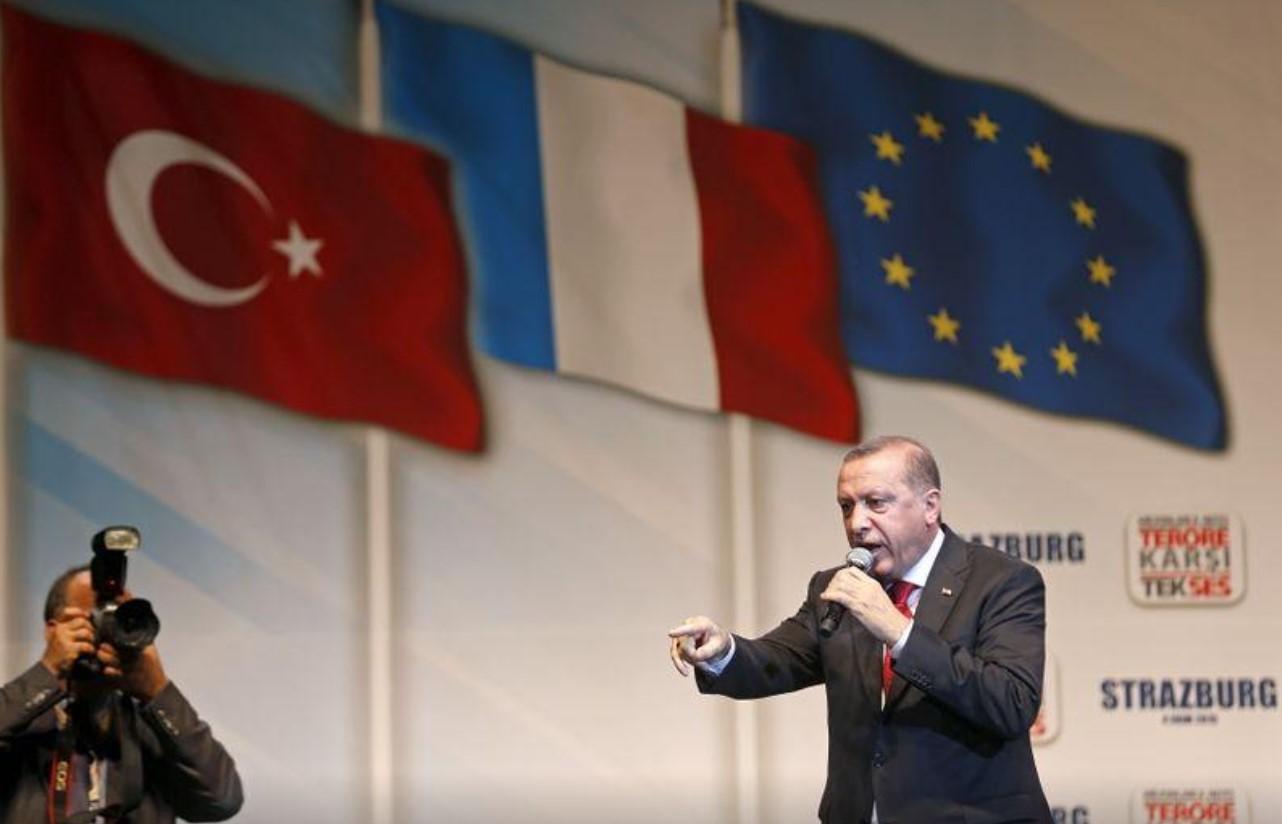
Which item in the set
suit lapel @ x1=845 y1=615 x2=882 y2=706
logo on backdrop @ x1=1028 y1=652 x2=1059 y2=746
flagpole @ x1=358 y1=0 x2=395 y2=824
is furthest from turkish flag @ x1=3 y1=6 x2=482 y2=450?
suit lapel @ x1=845 y1=615 x2=882 y2=706

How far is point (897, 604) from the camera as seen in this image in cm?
325

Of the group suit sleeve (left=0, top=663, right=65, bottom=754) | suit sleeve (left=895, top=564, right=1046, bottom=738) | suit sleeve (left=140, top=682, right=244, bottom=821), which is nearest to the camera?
suit sleeve (left=895, top=564, right=1046, bottom=738)

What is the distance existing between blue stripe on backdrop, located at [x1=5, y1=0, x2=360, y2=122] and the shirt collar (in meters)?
3.01

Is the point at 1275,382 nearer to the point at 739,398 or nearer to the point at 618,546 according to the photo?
the point at 739,398

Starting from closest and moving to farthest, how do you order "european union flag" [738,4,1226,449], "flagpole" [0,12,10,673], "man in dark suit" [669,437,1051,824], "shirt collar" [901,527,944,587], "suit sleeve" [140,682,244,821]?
"man in dark suit" [669,437,1051,824] < "shirt collar" [901,527,944,587] < "suit sleeve" [140,682,244,821] < "flagpole" [0,12,10,673] < "european union flag" [738,4,1226,449]

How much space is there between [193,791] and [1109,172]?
3119 mm

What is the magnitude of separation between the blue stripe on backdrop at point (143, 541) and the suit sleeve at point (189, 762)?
160 cm

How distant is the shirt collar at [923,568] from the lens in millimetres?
3246

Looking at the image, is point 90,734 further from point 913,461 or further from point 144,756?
point 913,461

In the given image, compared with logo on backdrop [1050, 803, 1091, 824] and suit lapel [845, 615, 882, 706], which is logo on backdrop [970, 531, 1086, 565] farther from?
suit lapel [845, 615, 882, 706]

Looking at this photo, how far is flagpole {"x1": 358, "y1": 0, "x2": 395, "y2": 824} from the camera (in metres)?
5.65

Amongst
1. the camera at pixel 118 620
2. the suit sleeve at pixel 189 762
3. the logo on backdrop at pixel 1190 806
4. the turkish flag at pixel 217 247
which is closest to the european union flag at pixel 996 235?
the logo on backdrop at pixel 1190 806

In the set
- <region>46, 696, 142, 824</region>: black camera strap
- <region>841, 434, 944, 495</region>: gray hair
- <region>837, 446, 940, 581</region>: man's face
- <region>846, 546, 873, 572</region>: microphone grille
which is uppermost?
<region>841, 434, 944, 495</region>: gray hair

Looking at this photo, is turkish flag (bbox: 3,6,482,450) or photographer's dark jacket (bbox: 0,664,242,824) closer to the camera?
photographer's dark jacket (bbox: 0,664,242,824)
